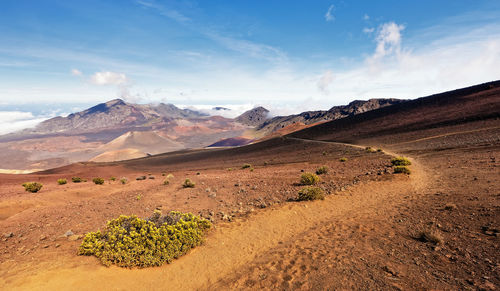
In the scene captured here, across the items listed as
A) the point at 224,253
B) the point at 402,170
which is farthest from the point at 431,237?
the point at 402,170

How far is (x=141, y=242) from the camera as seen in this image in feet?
19.2

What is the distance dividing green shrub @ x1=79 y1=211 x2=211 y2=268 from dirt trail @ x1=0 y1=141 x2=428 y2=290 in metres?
0.21

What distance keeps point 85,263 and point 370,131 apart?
51.8 m

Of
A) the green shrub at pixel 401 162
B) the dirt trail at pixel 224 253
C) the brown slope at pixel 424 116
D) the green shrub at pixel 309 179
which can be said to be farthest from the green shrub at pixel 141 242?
the brown slope at pixel 424 116

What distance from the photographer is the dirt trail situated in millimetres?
4809

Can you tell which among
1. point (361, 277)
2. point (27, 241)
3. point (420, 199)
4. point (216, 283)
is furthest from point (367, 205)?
point (27, 241)

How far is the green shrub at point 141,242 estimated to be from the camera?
5582 mm

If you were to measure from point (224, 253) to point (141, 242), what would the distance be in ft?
7.53

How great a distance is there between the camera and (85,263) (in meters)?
5.35

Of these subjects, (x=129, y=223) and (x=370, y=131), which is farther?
(x=370, y=131)

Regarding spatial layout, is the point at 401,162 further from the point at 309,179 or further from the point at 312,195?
the point at 312,195

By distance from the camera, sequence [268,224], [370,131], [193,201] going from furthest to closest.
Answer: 1. [370,131]
2. [193,201]
3. [268,224]

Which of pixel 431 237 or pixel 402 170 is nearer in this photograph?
pixel 431 237

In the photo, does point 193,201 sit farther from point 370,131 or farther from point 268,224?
point 370,131
